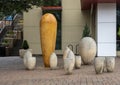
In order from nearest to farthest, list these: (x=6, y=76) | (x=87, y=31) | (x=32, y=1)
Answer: (x=6, y=76), (x=32, y=1), (x=87, y=31)

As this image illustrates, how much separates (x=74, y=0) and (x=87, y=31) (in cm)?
372

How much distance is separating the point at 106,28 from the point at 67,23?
6400 mm

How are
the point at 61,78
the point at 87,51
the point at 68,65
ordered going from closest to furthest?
the point at 61,78, the point at 68,65, the point at 87,51

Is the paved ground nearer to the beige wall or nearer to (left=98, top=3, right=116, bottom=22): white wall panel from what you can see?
(left=98, top=3, right=116, bottom=22): white wall panel

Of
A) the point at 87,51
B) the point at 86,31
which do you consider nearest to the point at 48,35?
the point at 87,51

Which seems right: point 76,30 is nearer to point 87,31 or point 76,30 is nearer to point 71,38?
point 71,38

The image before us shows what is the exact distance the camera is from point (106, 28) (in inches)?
1093

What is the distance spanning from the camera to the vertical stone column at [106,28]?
27672mm

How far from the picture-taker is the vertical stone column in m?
27.7

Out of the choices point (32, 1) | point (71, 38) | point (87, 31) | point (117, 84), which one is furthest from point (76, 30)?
point (117, 84)

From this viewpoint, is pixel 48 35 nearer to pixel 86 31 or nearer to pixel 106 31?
pixel 106 31

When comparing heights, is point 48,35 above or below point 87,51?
above

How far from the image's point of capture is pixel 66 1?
33.6 m

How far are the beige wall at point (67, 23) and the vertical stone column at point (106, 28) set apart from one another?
19.2 feet
